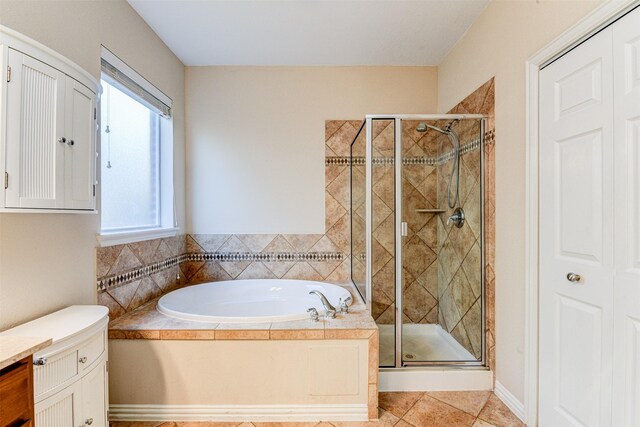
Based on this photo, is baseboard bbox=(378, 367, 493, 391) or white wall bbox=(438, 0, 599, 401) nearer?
white wall bbox=(438, 0, 599, 401)

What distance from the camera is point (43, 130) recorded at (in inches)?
48.9

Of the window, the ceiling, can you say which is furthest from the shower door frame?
the window

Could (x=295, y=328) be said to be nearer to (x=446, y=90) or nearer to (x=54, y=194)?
(x=54, y=194)

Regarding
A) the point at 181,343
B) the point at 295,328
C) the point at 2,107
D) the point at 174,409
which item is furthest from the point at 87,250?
the point at 295,328

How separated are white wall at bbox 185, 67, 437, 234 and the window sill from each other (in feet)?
1.24

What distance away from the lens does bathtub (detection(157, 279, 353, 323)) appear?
2.60 m

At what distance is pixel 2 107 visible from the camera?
3.62 ft

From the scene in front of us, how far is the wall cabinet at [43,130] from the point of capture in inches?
44.4

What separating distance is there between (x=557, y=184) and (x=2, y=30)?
2.33 metres

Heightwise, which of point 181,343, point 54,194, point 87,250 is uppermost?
point 54,194

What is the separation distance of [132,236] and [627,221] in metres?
2.64

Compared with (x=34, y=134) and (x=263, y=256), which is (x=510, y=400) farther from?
(x=34, y=134)

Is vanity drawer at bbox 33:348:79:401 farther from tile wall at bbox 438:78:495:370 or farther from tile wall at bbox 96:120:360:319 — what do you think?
tile wall at bbox 438:78:495:370

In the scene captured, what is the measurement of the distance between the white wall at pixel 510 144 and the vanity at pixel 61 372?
216cm
